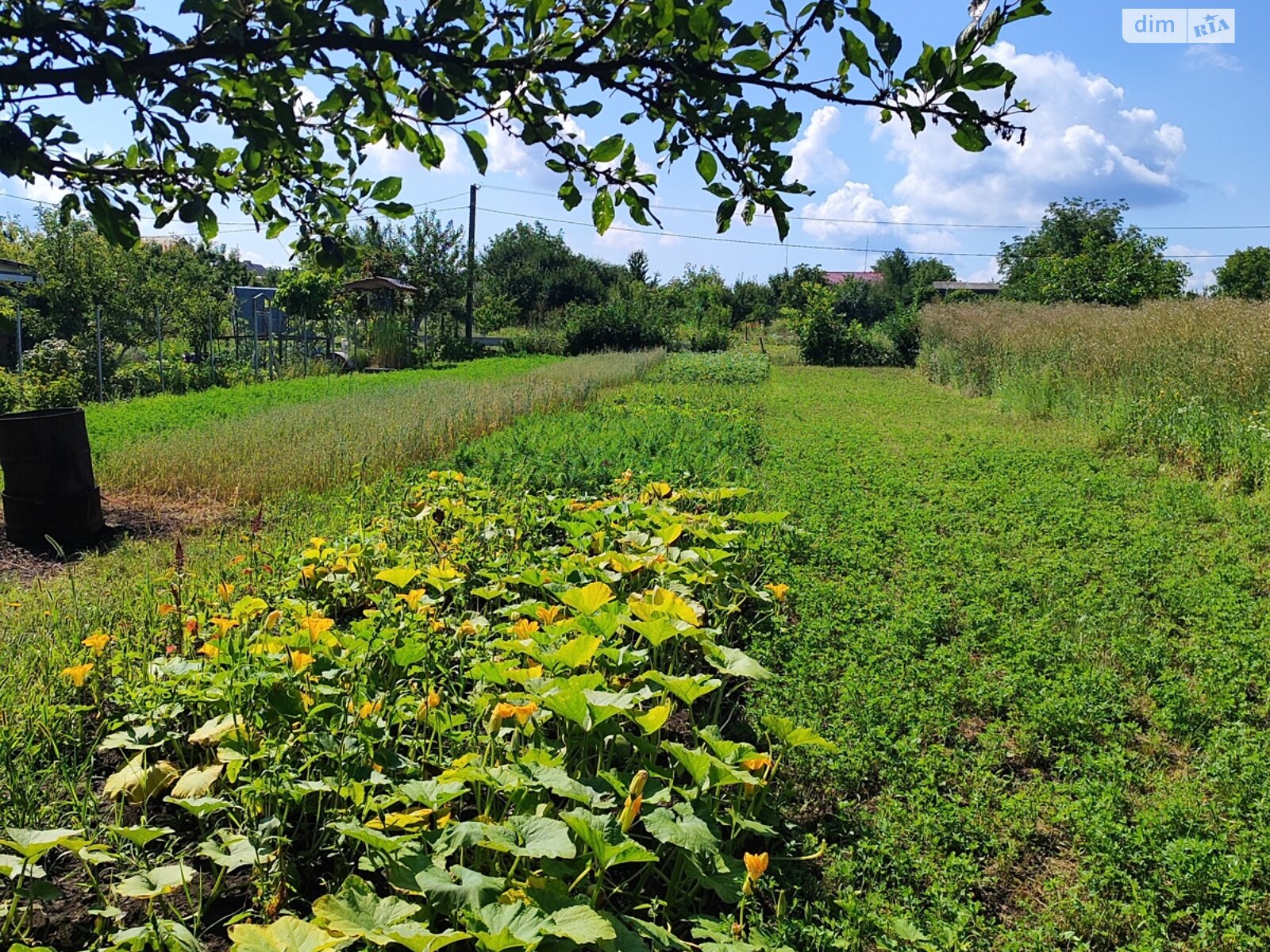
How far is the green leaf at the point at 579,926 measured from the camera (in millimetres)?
1697

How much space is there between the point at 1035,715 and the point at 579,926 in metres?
2.43

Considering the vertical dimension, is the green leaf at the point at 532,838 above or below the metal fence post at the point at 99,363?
below

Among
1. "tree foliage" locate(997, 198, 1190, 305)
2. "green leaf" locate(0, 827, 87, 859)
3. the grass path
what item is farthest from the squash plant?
"tree foliage" locate(997, 198, 1190, 305)

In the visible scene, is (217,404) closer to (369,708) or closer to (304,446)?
(304,446)

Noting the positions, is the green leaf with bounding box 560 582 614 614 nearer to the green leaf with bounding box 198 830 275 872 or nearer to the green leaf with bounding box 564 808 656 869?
the green leaf with bounding box 564 808 656 869

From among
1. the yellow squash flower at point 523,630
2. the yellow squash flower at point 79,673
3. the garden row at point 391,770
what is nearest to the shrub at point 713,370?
the garden row at point 391,770

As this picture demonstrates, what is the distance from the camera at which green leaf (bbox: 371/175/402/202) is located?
1.57 metres

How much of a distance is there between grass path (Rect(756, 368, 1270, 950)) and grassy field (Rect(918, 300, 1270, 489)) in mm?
1351

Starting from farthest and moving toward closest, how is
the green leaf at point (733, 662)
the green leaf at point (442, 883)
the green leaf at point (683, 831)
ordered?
the green leaf at point (733, 662), the green leaf at point (683, 831), the green leaf at point (442, 883)

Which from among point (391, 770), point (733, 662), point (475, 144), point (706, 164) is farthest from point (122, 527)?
point (706, 164)

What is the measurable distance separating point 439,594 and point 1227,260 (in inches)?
2910

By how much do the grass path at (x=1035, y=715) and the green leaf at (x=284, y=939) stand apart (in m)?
1.23

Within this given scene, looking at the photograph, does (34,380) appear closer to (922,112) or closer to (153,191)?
(153,191)

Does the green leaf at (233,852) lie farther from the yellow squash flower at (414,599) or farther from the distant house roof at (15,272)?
the distant house roof at (15,272)
